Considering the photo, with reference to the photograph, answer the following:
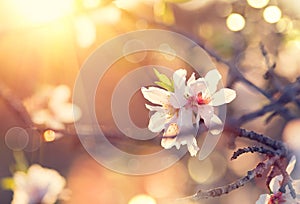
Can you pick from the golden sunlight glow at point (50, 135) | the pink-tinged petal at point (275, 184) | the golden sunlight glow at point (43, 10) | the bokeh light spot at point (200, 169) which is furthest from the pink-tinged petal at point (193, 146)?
the bokeh light spot at point (200, 169)

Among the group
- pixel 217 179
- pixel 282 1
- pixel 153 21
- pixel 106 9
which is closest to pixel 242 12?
pixel 282 1

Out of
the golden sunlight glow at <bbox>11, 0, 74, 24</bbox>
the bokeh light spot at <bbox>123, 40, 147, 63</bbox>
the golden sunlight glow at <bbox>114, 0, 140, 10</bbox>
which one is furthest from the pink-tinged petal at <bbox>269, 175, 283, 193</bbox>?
the bokeh light spot at <bbox>123, 40, 147, 63</bbox>

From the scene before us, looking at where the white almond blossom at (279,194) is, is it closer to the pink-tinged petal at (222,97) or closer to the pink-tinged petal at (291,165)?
the pink-tinged petal at (291,165)

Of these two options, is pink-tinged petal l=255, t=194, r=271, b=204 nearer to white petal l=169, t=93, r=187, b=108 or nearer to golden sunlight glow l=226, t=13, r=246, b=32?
white petal l=169, t=93, r=187, b=108

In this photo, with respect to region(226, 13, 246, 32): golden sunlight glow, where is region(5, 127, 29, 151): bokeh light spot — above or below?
below

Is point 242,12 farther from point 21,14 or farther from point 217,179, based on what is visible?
point 217,179
